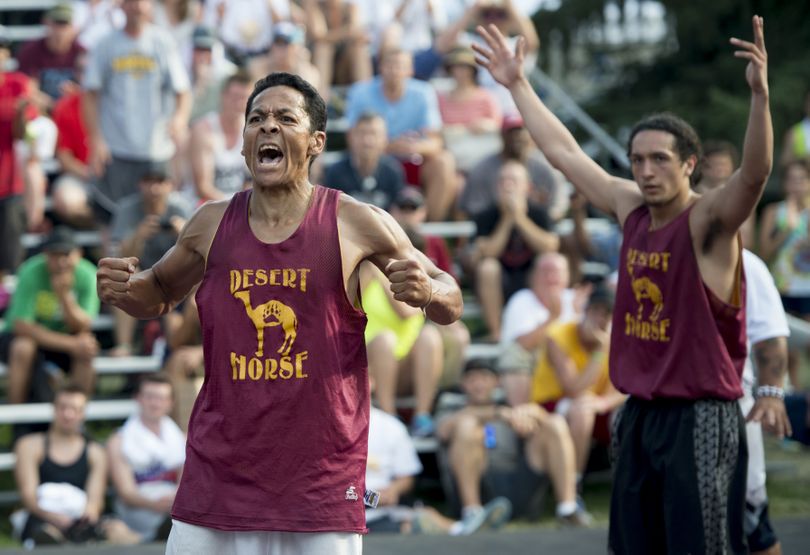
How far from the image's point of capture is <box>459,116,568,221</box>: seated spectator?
10086mm

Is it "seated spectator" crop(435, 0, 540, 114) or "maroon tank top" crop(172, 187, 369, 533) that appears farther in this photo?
"seated spectator" crop(435, 0, 540, 114)

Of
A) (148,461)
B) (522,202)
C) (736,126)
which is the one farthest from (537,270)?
(736,126)

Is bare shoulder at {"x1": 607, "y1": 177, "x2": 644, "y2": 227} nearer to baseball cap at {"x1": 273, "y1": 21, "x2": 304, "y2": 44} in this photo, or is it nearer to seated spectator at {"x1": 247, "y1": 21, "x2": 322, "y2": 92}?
seated spectator at {"x1": 247, "y1": 21, "x2": 322, "y2": 92}

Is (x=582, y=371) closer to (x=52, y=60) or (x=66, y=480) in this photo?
(x=66, y=480)

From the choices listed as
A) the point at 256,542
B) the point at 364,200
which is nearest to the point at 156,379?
the point at 364,200

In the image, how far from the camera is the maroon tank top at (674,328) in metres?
5.12

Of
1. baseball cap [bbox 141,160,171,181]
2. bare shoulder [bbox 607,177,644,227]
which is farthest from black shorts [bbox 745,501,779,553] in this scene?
baseball cap [bbox 141,160,171,181]

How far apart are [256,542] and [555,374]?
486cm

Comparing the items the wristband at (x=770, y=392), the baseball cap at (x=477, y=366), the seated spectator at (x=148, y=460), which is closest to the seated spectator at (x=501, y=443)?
the baseball cap at (x=477, y=366)

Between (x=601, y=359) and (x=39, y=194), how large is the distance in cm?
394

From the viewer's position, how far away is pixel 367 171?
391 inches

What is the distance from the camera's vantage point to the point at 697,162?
17.8 ft

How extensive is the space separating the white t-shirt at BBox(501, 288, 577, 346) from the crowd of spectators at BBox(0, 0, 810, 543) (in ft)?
0.05

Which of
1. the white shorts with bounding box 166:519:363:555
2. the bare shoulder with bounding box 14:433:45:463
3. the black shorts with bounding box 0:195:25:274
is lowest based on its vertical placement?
the white shorts with bounding box 166:519:363:555
